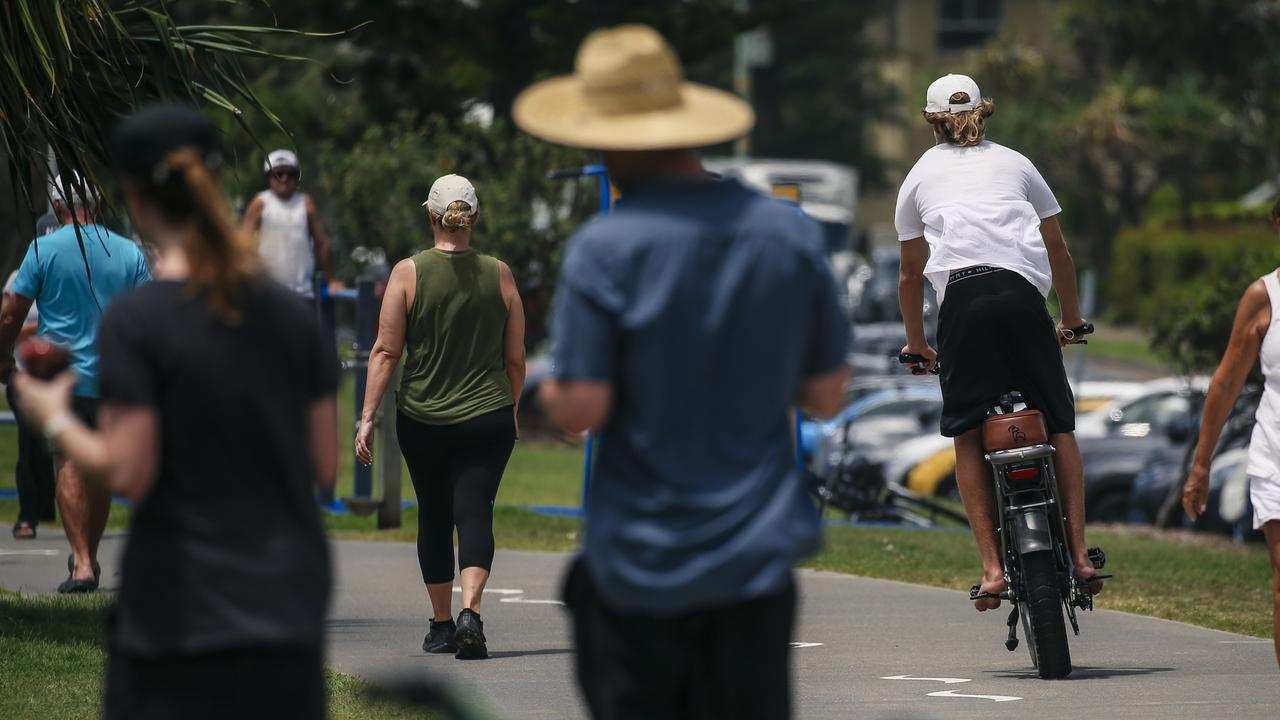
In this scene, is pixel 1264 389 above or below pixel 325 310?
below

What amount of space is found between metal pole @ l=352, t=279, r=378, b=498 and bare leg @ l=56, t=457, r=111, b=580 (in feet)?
11.6

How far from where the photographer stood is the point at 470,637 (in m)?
7.82

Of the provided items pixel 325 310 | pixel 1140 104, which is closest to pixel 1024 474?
pixel 325 310

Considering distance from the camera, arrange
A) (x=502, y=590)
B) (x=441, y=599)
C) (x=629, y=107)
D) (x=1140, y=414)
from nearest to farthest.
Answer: (x=629, y=107), (x=441, y=599), (x=502, y=590), (x=1140, y=414)

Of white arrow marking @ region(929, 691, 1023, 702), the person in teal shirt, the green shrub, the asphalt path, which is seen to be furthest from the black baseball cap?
the green shrub

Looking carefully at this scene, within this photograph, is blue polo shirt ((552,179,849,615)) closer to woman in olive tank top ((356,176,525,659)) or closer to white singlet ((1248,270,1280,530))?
white singlet ((1248,270,1280,530))

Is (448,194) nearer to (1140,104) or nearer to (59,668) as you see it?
(59,668)

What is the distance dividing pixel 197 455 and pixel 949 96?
4485mm

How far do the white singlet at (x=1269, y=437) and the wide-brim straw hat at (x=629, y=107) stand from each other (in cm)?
268

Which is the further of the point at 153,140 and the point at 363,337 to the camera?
the point at 363,337

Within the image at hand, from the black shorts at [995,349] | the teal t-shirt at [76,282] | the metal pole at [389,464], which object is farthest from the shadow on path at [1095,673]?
the metal pole at [389,464]

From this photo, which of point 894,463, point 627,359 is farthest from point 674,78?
point 894,463

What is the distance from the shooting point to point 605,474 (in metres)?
3.95

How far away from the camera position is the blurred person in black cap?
362 centimetres
